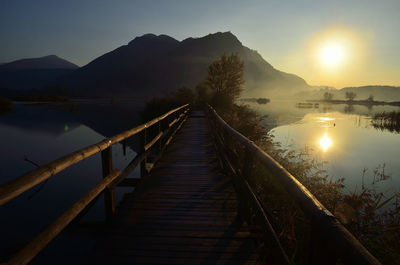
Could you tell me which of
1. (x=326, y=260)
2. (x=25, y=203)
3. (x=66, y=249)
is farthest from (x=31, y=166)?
(x=326, y=260)

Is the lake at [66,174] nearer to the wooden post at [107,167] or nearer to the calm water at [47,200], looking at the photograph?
the calm water at [47,200]

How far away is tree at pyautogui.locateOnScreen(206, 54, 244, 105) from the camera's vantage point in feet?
135

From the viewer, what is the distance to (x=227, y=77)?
42.1 meters

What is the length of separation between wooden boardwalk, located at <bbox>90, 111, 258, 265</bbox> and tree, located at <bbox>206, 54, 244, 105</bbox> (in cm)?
3608

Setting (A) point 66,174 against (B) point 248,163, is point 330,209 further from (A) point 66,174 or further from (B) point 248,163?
(A) point 66,174

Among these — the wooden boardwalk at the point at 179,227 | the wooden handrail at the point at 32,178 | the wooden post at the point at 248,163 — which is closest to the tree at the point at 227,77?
the wooden boardwalk at the point at 179,227

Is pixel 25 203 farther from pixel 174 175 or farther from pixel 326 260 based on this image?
pixel 326 260

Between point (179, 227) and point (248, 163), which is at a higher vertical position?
point (248, 163)

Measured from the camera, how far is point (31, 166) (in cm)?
1294

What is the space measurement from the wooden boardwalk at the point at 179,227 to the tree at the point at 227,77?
36.1m

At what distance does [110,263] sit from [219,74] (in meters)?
42.2

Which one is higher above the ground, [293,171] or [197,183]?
[197,183]

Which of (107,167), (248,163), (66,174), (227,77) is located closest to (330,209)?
(248,163)

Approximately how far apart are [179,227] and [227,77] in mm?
41021
